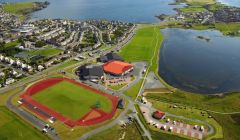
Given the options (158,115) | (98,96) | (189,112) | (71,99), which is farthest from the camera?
(98,96)

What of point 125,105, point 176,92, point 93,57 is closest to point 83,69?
point 93,57

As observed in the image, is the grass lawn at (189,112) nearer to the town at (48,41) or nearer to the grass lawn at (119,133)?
the grass lawn at (119,133)

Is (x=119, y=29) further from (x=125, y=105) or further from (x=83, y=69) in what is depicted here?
(x=125, y=105)

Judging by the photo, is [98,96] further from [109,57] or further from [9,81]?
[9,81]

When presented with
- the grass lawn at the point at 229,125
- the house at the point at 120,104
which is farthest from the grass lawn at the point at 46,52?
the grass lawn at the point at 229,125

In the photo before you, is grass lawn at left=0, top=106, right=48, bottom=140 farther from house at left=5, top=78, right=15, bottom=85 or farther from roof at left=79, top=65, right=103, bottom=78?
roof at left=79, top=65, right=103, bottom=78

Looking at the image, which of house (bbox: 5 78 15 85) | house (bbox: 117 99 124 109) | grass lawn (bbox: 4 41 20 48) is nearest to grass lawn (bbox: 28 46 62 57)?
grass lawn (bbox: 4 41 20 48)

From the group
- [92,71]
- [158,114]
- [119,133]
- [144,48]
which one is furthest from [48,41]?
[119,133]
